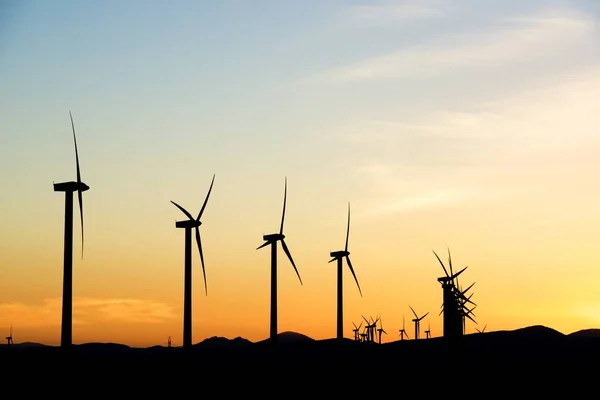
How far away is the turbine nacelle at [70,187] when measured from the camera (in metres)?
88.8

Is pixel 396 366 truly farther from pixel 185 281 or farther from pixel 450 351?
pixel 185 281

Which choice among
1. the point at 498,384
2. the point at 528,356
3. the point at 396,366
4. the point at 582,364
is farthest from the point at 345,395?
the point at 528,356

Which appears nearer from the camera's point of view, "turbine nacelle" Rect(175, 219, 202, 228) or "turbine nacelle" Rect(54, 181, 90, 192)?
"turbine nacelle" Rect(54, 181, 90, 192)

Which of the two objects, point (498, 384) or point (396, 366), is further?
point (396, 366)

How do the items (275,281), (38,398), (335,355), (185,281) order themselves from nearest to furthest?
(38,398) < (185,281) < (275,281) < (335,355)

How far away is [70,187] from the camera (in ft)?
291

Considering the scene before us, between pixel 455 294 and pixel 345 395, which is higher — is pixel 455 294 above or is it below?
above

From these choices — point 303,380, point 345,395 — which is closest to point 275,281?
point 303,380

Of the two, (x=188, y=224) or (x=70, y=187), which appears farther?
(x=188, y=224)

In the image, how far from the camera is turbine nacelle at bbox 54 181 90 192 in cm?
8881

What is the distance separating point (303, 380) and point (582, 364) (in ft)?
162

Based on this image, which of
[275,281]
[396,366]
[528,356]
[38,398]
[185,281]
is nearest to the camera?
[38,398]

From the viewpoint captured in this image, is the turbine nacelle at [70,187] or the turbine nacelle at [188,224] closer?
the turbine nacelle at [70,187]

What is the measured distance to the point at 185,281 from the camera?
100 m
